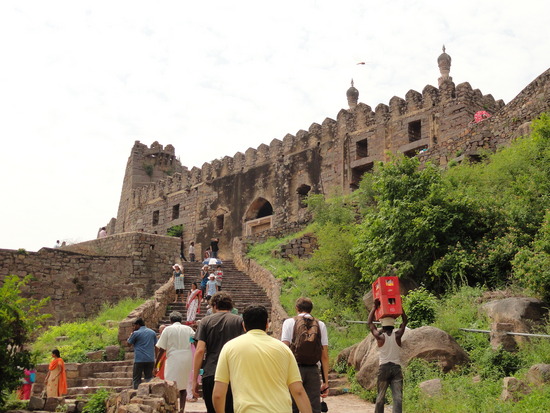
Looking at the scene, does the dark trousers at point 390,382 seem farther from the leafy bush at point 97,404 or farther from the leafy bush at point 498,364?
the leafy bush at point 97,404

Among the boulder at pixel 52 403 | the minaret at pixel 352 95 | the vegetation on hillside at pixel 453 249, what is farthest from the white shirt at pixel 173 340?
the minaret at pixel 352 95

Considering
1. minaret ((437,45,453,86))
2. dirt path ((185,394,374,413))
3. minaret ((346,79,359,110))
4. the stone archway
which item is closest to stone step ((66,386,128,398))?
dirt path ((185,394,374,413))

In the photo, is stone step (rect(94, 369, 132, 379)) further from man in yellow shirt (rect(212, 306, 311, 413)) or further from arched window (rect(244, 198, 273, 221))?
arched window (rect(244, 198, 273, 221))

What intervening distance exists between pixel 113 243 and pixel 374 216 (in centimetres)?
1150

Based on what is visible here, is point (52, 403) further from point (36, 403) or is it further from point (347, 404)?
point (347, 404)

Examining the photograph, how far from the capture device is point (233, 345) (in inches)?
154

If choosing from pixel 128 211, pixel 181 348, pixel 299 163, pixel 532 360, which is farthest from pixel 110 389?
pixel 128 211

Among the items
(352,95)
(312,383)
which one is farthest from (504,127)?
(352,95)

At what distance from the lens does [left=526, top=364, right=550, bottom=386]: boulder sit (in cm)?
712

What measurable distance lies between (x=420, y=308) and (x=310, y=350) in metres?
5.15

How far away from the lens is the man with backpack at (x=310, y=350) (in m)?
5.93

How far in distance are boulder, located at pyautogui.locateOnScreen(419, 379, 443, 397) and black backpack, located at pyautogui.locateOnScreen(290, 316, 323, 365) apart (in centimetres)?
234

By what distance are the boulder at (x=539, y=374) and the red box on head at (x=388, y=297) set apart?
1716 mm

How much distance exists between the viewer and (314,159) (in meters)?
27.0
